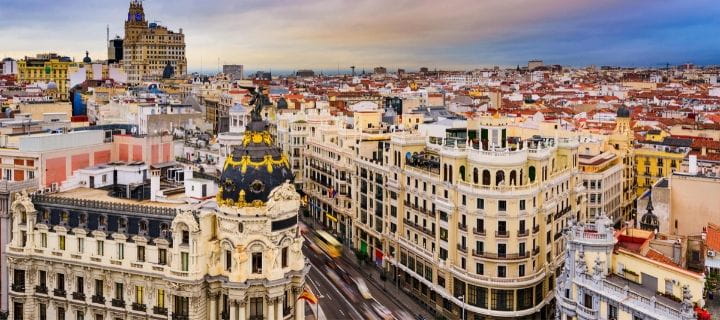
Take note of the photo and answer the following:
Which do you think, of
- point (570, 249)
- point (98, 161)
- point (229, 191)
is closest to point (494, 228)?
point (570, 249)

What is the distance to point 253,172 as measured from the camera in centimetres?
7312

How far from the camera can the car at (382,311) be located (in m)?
99.7

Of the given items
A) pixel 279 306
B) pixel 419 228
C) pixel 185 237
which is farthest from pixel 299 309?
pixel 419 228

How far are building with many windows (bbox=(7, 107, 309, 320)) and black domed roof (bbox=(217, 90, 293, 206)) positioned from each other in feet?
0.33

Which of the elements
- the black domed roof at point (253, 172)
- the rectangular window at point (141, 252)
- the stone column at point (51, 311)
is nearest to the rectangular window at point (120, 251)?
the rectangular window at point (141, 252)

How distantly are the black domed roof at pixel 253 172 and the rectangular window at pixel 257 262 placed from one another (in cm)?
497

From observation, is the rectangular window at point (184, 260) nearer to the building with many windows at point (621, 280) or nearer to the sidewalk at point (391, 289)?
the building with many windows at point (621, 280)

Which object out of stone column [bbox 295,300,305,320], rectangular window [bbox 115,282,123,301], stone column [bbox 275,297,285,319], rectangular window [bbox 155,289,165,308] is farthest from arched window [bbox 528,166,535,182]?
rectangular window [bbox 115,282,123,301]

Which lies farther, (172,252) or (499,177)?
(499,177)

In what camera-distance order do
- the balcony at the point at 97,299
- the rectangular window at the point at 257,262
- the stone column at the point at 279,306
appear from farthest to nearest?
1. the balcony at the point at 97,299
2. the stone column at the point at 279,306
3. the rectangular window at the point at 257,262

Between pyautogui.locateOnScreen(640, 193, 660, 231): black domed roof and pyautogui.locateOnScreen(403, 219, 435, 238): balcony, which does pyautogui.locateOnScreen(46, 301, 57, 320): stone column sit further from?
pyautogui.locateOnScreen(640, 193, 660, 231): black domed roof

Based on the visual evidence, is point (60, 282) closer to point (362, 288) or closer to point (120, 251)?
point (120, 251)

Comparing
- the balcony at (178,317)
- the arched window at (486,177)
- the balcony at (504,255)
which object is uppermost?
the arched window at (486,177)

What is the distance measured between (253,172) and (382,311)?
1471 inches
